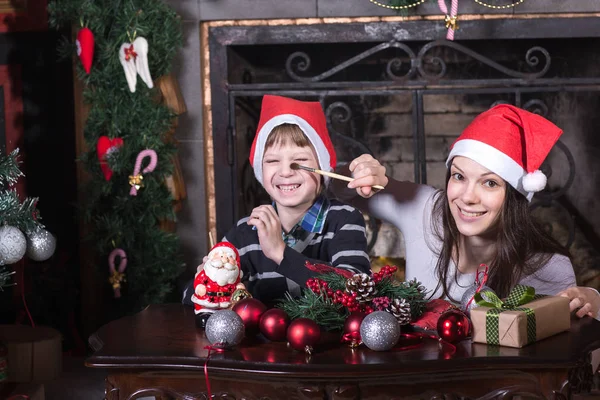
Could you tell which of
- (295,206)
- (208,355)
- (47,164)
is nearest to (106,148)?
(47,164)

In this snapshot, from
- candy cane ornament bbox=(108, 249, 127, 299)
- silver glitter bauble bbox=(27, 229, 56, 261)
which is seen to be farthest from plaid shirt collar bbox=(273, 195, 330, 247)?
candy cane ornament bbox=(108, 249, 127, 299)

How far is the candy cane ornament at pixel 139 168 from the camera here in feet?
10.5

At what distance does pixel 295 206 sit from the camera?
2.17 meters

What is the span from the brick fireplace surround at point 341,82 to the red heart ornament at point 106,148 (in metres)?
0.31

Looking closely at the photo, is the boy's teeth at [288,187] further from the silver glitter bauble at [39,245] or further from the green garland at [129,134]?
the green garland at [129,134]

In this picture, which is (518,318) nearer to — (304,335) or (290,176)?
(304,335)

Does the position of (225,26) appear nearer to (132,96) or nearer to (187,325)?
(132,96)

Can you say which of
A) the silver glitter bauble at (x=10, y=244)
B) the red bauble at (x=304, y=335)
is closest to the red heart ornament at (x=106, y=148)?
the silver glitter bauble at (x=10, y=244)

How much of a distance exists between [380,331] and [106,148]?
2.00 metres

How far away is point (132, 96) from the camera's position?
3234 millimetres

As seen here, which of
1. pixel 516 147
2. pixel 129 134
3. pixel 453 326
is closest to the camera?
pixel 453 326

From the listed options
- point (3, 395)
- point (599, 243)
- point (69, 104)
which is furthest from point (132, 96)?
point (599, 243)

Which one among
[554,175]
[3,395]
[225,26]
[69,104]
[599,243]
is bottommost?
[3,395]

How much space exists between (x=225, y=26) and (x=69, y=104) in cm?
73
